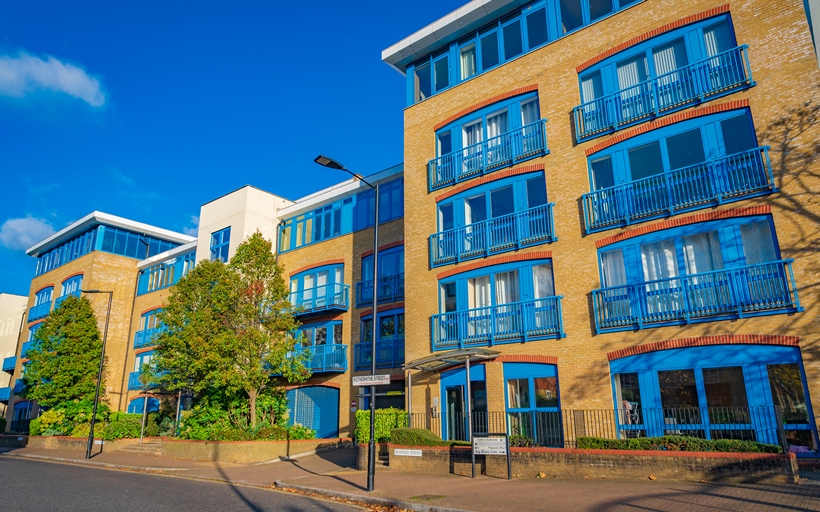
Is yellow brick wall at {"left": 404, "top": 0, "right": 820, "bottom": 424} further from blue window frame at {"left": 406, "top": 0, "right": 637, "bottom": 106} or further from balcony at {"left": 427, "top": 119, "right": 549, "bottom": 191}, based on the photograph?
blue window frame at {"left": 406, "top": 0, "right": 637, "bottom": 106}

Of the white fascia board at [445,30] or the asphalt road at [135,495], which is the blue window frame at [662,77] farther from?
the asphalt road at [135,495]

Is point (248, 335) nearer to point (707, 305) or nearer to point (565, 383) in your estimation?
point (565, 383)

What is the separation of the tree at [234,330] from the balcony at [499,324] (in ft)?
22.9

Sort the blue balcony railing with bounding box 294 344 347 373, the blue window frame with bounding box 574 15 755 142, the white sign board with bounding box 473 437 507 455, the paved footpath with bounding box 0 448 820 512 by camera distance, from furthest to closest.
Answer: the blue balcony railing with bounding box 294 344 347 373, the blue window frame with bounding box 574 15 755 142, the white sign board with bounding box 473 437 507 455, the paved footpath with bounding box 0 448 820 512

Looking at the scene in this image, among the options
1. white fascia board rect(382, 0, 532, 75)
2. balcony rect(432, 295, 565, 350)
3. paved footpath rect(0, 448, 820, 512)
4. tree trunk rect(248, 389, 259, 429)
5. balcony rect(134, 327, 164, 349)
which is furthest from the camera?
balcony rect(134, 327, 164, 349)

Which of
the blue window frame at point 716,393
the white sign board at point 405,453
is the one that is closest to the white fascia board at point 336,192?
the white sign board at point 405,453

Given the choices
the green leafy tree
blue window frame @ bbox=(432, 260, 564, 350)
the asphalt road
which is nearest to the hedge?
blue window frame @ bbox=(432, 260, 564, 350)

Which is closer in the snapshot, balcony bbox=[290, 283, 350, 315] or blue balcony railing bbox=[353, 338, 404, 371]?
blue balcony railing bbox=[353, 338, 404, 371]

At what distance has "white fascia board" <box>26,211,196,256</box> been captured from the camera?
40562 millimetres

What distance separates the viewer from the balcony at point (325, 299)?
85.3ft

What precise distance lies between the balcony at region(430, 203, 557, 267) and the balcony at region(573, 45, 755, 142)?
2779 mm

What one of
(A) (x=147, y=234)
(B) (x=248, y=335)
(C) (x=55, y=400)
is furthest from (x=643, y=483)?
(A) (x=147, y=234)

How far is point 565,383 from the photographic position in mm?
16516

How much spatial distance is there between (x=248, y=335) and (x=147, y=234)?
24.9 m
